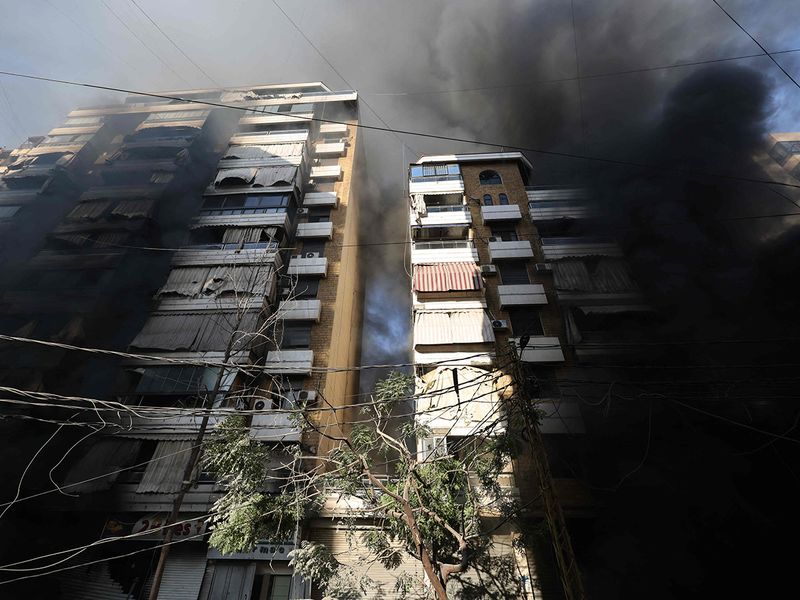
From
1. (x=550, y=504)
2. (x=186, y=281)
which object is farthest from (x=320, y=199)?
(x=550, y=504)

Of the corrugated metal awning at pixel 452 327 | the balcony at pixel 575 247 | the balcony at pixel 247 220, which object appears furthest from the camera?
the balcony at pixel 247 220

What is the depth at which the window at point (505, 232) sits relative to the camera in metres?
17.3

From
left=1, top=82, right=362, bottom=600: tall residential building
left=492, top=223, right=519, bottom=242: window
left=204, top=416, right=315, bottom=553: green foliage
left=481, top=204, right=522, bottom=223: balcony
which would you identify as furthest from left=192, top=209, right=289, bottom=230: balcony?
left=204, top=416, right=315, bottom=553: green foliage

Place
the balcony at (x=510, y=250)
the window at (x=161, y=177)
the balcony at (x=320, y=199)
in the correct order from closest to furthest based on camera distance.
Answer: the balcony at (x=510, y=250) → the window at (x=161, y=177) → the balcony at (x=320, y=199)

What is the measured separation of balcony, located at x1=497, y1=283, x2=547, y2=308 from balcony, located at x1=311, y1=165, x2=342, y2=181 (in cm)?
1213

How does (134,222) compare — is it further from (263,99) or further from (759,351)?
(759,351)

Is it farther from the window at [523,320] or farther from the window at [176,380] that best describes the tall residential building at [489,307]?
the window at [176,380]

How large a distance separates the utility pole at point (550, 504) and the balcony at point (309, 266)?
11947 millimetres

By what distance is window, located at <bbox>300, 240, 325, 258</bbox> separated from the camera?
680 inches

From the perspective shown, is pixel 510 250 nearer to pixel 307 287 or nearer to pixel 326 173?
pixel 307 287

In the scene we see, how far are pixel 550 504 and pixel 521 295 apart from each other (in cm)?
1073

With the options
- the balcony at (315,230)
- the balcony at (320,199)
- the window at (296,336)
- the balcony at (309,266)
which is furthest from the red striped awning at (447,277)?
the balcony at (320,199)

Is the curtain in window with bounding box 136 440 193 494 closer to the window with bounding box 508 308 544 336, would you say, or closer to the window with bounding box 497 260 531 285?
the window with bounding box 508 308 544 336

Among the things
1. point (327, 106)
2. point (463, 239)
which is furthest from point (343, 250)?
point (327, 106)
